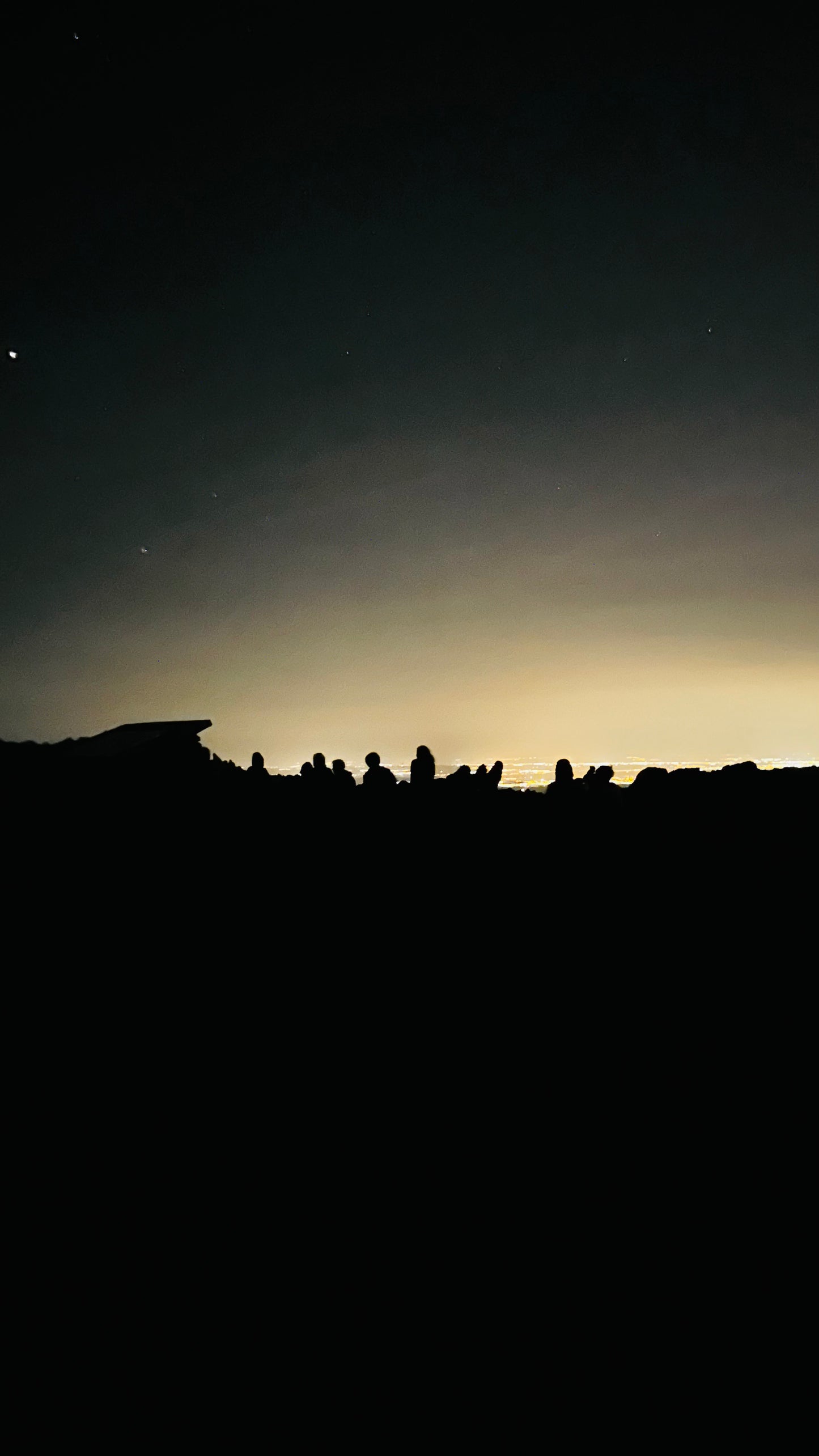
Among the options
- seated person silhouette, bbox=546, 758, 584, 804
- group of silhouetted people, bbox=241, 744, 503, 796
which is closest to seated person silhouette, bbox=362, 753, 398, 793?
group of silhouetted people, bbox=241, 744, 503, 796

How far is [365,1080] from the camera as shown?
5691mm

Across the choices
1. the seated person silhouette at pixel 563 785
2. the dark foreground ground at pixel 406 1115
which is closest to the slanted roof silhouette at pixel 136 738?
the dark foreground ground at pixel 406 1115

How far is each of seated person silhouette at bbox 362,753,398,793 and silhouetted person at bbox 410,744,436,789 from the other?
288 mm

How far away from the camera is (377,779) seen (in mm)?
11773

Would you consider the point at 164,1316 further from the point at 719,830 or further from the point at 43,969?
the point at 719,830

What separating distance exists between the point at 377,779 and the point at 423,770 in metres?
0.77

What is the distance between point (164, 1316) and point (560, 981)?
411cm

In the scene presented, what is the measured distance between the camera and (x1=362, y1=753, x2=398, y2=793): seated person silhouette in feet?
37.5

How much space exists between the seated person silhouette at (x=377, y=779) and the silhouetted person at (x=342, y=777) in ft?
0.93

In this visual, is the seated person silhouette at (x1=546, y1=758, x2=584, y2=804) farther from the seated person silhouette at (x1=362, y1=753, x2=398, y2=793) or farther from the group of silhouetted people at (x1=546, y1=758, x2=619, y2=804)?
the seated person silhouette at (x1=362, y1=753, x2=398, y2=793)

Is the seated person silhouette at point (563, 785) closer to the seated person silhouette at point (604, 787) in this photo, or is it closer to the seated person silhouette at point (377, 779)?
the seated person silhouette at point (604, 787)

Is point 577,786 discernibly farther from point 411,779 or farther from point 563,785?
point 411,779

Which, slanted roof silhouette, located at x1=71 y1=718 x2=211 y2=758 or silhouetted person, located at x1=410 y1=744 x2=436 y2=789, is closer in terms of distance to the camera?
silhouetted person, located at x1=410 y1=744 x2=436 y2=789

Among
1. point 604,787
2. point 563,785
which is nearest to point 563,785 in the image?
point 563,785
